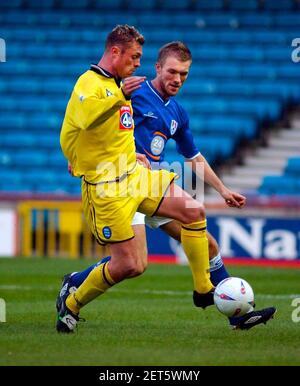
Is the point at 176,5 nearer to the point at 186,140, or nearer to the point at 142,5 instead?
the point at 142,5

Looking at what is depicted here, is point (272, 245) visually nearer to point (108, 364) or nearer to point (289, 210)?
point (289, 210)

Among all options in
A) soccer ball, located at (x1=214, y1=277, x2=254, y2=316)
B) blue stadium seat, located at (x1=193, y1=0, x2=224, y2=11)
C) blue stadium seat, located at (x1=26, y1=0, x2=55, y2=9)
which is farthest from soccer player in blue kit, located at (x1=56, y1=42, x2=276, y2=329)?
blue stadium seat, located at (x1=26, y1=0, x2=55, y2=9)

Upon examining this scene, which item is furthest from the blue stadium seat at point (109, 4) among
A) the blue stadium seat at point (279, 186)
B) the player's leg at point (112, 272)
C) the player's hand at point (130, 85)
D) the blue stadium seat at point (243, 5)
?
the player's hand at point (130, 85)

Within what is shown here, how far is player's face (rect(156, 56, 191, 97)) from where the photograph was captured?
7.74 meters

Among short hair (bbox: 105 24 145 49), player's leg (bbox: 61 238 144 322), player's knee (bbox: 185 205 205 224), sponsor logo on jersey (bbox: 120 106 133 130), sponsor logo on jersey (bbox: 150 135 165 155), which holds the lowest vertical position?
player's leg (bbox: 61 238 144 322)

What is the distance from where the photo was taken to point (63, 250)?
16516mm

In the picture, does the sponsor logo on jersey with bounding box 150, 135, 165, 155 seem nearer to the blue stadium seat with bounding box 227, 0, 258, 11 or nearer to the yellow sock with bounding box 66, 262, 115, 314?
the yellow sock with bounding box 66, 262, 115, 314

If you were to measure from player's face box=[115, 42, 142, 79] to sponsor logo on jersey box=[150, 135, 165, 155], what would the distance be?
96 cm

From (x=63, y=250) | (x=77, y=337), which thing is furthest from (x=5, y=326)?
(x=63, y=250)

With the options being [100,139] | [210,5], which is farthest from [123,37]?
[210,5]

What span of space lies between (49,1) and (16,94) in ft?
11.3

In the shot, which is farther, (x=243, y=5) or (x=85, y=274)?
(x=243, y=5)

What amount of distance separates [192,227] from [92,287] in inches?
34.9

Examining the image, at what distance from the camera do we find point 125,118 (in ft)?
23.2
